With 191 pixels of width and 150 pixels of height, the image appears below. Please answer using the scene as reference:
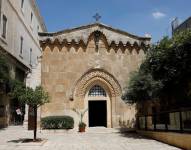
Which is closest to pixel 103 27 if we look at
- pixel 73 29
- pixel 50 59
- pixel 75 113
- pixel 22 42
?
pixel 73 29

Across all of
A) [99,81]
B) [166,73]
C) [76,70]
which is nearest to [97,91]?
[99,81]

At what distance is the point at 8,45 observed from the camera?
78.9 feet

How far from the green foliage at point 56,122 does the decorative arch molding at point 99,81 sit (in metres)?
2.38

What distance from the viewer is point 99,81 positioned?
2156 centimetres

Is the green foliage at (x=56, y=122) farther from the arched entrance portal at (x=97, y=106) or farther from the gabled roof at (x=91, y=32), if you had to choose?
the gabled roof at (x=91, y=32)

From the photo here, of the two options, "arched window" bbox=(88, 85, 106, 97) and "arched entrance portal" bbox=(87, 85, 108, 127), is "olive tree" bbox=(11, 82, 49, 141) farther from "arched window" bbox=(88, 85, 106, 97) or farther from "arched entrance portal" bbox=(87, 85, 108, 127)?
"arched window" bbox=(88, 85, 106, 97)

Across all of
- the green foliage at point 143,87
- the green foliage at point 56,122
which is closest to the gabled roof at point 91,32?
the green foliage at point 143,87

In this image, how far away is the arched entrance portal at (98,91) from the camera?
2123 centimetres

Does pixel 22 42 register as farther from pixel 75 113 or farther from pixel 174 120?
pixel 174 120

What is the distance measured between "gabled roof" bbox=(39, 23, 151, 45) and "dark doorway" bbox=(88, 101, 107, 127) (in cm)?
484

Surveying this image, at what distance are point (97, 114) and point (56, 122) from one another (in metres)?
4.57

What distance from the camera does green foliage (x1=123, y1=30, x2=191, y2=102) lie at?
1584cm

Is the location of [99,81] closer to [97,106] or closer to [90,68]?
[90,68]

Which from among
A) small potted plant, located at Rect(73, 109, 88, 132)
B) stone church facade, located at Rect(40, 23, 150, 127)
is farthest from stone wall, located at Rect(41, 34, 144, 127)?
small potted plant, located at Rect(73, 109, 88, 132)
